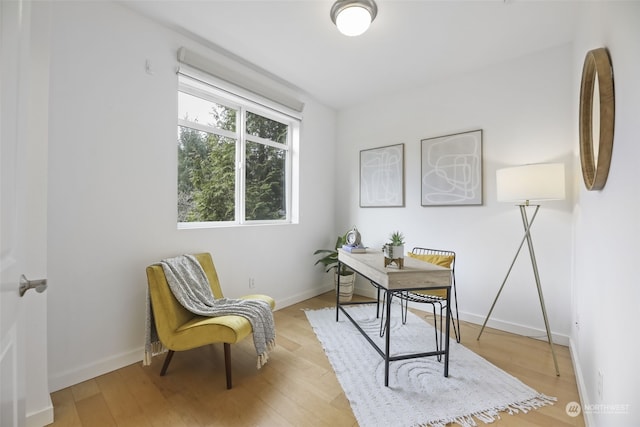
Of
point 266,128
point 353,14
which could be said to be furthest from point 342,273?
point 353,14

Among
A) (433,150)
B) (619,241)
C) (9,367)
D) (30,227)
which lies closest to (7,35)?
(9,367)

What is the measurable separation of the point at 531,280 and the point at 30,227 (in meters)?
3.81

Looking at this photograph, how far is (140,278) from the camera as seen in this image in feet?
7.23

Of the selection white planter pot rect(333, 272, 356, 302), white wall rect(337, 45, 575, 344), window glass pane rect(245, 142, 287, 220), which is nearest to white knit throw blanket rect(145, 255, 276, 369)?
window glass pane rect(245, 142, 287, 220)

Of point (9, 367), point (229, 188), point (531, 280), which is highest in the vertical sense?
point (229, 188)

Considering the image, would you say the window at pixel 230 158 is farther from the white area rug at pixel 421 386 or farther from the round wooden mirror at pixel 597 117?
the round wooden mirror at pixel 597 117

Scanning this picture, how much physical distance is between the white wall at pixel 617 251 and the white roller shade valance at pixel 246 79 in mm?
2654

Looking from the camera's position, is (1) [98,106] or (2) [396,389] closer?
(2) [396,389]

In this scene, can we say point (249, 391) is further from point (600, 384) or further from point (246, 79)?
point (246, 79)

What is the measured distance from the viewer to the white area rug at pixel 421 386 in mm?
1611

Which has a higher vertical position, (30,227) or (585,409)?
(30,227)

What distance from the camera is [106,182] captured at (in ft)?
6.70

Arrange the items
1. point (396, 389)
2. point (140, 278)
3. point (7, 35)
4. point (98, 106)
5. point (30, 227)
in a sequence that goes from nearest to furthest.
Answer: point (7, 35) < point (30, 227) < point (396, 389) < point (98, 106) < point (140, 278)

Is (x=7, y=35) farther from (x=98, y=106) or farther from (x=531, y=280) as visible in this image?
(x=531, y=280)
